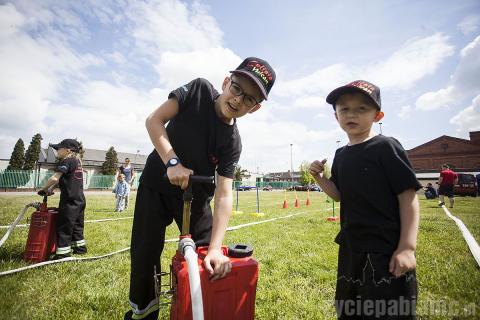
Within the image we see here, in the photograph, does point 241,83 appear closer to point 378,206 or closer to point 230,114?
point 230,114

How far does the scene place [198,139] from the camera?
7.52 ft

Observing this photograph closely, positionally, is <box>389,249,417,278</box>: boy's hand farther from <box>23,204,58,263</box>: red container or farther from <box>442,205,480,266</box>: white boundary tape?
<box>23,204,58,263</box>: red container

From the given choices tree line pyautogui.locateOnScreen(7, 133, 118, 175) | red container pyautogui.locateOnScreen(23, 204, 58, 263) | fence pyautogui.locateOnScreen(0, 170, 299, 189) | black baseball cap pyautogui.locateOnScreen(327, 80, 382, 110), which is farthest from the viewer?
tree line pyautogui.locateOnScreen(7, 133, 118, 175)

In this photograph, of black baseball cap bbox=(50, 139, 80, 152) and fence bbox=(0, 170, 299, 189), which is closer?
black baseball cap bbox=(50, 139, 80, 152)

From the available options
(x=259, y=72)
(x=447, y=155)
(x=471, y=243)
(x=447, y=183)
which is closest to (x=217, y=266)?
(x=259, y=72)

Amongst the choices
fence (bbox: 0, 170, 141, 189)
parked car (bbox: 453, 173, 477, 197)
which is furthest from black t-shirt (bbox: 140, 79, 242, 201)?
fence (bbox: 0, 170, 141, 189)

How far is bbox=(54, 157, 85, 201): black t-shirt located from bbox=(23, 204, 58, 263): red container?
40cm

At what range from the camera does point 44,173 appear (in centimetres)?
3672

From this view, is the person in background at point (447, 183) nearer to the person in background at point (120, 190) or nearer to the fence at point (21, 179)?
the person in background at point (120, 190)

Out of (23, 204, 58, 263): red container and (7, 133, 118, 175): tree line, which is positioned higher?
(7, 133, 118, 175): tree line

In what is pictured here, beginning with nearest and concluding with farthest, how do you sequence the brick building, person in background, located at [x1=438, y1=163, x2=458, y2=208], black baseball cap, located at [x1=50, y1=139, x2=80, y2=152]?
1. black baseball cap, located at [x1=50, y1=139, x2=80, y2=152]
2. person in background, located at [x1=438, y1=163, x2=458, y2=208]
3. the brick building

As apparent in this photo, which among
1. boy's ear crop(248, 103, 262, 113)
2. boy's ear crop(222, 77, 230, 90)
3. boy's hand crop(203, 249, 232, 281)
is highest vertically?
boy's ear crop(222, 77, 230, 90)

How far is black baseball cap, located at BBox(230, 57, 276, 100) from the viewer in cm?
209

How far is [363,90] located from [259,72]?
82cm
